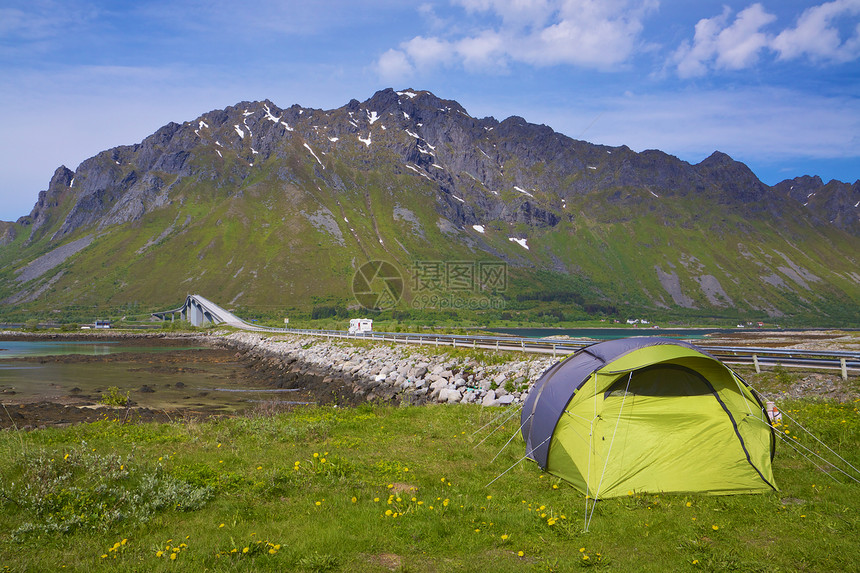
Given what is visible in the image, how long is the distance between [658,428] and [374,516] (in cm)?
595

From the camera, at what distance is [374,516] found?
7.77 m

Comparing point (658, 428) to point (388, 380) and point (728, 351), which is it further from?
point (388, 380)

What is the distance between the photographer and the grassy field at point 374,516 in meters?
6.38

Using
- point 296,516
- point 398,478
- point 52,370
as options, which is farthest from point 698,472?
point 52,370

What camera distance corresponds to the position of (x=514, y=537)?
23.9ft

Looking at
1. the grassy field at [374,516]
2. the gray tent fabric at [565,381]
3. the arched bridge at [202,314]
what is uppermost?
the gray tent fabric at [565,381]

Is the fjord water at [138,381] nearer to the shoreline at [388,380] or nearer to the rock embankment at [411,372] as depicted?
the shoreline at [388,380]

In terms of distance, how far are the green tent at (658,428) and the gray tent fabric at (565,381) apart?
0.14ft

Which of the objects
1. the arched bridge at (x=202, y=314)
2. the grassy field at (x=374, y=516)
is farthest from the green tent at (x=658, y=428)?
the arched bridge at (x=202, y=314)

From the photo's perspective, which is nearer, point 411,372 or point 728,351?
point 728,351

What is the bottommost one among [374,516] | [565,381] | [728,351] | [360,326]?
[360,326]

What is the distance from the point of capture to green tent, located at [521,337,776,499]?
932 cm

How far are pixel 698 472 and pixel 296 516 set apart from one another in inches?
299

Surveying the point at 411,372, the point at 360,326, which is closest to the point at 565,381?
the point at 411,372
